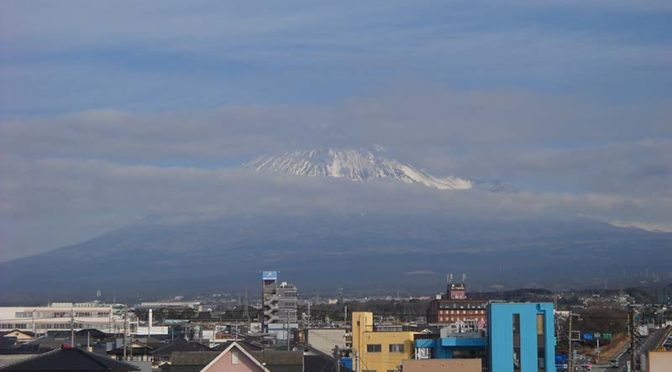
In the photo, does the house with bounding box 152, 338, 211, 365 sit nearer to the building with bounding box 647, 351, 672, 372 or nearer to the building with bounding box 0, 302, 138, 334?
the building with bounding box 647, 351, 672, 372

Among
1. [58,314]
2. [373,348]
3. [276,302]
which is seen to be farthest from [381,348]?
[58,314]

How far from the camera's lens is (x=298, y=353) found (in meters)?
31.5

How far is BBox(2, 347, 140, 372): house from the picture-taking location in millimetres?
26047

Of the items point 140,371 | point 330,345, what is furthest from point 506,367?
point 140,371

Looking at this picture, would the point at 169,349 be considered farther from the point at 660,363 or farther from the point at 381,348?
the point at 660,363

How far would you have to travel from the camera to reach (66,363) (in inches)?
1033

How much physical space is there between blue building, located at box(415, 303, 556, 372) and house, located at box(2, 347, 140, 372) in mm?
20745

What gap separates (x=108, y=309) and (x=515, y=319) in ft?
209

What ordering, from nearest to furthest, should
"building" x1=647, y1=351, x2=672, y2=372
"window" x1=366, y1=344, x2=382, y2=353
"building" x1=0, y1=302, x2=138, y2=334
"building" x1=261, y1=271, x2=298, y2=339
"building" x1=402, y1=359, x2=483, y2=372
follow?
1. "building" x1=647, y1=351, x2=672, y2=372
2. "building" x1=402, y1=359, x2=483, y2=372
3. "window" x1=366, y1=344, x2=382, y2=353
4. "building" x1=261, y1=271, x2=298, y2=339
5. "building" x1=0, y1=302, x2=138, y2=334

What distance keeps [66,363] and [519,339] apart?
22693mm

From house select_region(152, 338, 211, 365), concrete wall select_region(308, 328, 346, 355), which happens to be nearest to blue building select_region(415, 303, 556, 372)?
concrete wall select_region(308, 328, 346, 355)

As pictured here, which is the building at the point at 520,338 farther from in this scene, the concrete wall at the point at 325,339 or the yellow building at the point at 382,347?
the concrete wall at the point at 325,339

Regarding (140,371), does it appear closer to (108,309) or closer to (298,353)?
(298,353)

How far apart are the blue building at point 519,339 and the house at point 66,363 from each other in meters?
20.7
